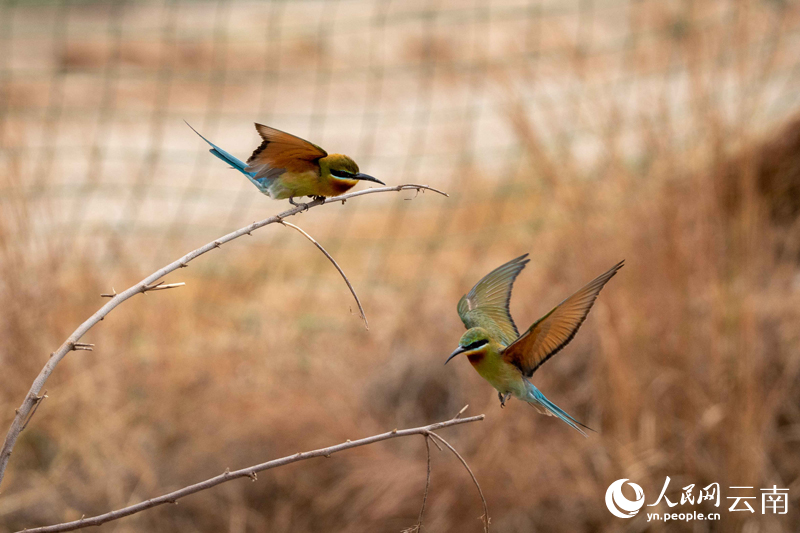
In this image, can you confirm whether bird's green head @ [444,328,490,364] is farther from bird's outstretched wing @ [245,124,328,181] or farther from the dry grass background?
the dry grass background

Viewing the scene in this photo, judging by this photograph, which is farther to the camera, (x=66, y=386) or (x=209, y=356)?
(x=209, y=356)

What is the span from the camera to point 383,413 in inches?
114

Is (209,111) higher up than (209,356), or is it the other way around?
(209,111)

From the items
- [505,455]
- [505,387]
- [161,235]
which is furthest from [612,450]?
[161,235]

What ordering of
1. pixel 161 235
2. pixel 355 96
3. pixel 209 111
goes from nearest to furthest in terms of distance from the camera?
1. pixel 161 235
2. pixel 209 111
3. pixel 355 96

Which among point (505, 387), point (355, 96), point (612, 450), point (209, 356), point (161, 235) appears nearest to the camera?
point (505, 387)

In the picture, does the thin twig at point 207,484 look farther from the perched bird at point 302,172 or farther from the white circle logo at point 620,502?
the white circle logo at point 620,502

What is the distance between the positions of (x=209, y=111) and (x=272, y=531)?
21.6 feet

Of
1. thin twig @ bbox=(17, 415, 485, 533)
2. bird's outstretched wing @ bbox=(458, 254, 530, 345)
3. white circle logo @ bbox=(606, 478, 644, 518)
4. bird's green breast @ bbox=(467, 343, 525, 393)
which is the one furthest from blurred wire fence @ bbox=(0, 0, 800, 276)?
thin twig @ bbox=(17, 415, 485, 533)

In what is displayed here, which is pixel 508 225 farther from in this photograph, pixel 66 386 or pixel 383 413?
pixel 66 386

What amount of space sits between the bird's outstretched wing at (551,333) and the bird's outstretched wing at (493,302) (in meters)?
0.12

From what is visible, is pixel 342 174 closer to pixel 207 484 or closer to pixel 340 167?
pixel 340 167

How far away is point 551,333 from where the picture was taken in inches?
29.9

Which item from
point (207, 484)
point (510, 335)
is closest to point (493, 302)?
point (510, 335)
